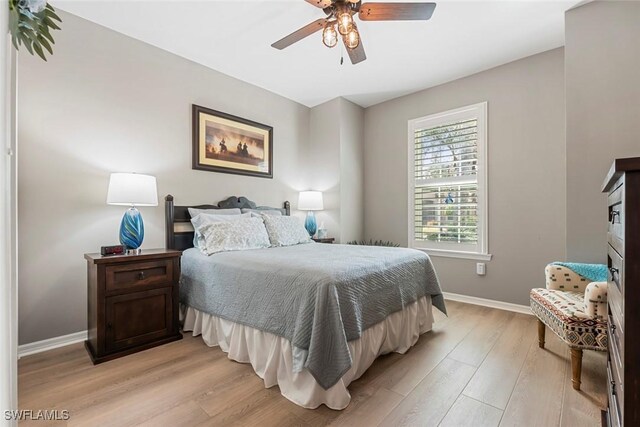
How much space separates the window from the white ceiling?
58 cm

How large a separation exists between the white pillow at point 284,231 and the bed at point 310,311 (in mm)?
704

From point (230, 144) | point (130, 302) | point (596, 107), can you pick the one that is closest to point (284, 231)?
point (230, 144)

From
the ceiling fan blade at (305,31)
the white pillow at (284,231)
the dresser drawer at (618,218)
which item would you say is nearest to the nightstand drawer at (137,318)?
the white pillow at (284,231)

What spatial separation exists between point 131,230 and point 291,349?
1.69 m

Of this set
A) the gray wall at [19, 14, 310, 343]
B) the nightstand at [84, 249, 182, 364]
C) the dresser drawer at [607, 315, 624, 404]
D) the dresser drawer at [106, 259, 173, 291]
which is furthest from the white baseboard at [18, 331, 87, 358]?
the dresser drawer at [607, 315, 624, 404]

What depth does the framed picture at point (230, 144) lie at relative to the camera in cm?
321

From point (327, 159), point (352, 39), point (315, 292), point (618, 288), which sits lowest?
point (315, 292)

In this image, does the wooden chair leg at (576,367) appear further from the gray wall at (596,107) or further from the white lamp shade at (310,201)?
the white lamp shade at (310,201)

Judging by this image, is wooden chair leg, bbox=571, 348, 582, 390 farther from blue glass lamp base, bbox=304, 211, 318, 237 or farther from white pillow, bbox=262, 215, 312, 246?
blue glass lamp base, bbox=304, 211, 318, 237

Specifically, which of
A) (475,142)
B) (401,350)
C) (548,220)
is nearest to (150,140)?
(401,350)

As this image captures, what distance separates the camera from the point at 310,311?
1.58 metres

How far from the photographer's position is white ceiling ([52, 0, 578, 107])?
2350 mm

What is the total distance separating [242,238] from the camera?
2.68 metres
